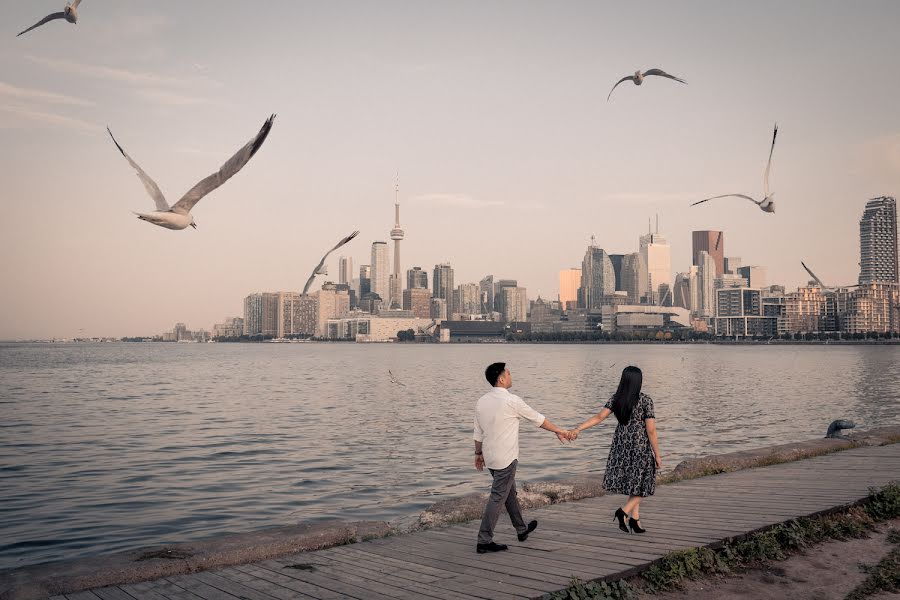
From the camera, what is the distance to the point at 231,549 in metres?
9.80

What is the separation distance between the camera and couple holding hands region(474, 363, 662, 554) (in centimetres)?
972

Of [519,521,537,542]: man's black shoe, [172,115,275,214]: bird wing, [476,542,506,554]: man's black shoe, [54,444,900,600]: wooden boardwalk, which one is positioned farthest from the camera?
[172,115,275,214]: bird wing

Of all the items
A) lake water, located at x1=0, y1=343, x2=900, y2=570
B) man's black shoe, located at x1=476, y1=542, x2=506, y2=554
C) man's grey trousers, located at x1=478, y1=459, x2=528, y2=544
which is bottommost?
lake water, located at x1=0, y1=343, x2=900, y2=570

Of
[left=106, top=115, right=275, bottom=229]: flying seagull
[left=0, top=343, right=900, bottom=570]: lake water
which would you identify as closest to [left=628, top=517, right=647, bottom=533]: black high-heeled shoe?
[left=0, top=343, right=900, bottom=570]: lake water

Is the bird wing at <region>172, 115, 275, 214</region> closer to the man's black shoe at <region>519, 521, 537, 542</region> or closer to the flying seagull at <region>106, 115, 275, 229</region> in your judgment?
the flying seagull at <region>106, 115, 275, 229</region>

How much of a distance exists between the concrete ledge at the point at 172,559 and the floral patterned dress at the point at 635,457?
3.47 metres

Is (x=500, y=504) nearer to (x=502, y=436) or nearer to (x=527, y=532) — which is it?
(x=527, y=532)

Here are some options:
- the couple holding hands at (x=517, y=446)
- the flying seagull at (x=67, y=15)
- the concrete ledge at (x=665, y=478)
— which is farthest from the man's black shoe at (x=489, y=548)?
the flying seagull at (x=67, y=15)

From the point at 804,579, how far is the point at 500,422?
3974mm

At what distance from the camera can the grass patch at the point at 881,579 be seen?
8.41 m

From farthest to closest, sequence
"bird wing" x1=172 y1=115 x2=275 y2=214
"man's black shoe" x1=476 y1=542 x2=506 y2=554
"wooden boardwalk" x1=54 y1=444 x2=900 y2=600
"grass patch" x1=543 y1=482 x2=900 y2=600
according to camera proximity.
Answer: "bird wing" x1=172 y1=115 x2=275 y2=214, "man's black shoe" x1=476 y1=542 x2=506 y2=554, "wooden boardwalk" x1=54 y1=444 x2=900 y2=600, "grass patch" x1=543 y1=482 x2=900 y2=600

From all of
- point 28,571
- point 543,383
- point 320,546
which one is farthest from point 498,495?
point 543,383

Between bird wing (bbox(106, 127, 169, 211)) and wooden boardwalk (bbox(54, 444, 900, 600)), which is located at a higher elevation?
bird wing (bbox(106, 127, 169, 211))

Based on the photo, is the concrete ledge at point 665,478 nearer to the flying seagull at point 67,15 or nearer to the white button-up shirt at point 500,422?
the white button-up shirt at point 500,422
